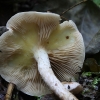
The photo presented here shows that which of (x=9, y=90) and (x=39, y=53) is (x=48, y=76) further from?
(x=9, y=90)

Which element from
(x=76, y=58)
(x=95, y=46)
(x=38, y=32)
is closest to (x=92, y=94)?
(x=76, y=58)

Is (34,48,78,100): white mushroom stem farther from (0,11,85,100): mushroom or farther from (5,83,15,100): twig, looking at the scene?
(5,83,15,100): twig

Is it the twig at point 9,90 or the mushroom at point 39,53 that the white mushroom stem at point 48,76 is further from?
the twig at point 9,90

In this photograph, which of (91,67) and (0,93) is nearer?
(0,93)

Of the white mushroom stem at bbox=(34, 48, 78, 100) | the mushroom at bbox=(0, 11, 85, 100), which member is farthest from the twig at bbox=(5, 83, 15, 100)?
the white mushroom stem at bbox=(34, 48, 78, 100)

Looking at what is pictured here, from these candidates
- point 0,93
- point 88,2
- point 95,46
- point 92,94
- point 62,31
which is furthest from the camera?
point 88,2

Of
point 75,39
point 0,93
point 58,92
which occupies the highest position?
point 75,39

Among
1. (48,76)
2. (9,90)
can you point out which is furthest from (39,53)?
(9,90)

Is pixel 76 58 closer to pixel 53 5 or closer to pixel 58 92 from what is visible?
pixel 58 92
